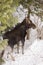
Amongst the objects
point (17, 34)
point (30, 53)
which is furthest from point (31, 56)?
point (17, 34)

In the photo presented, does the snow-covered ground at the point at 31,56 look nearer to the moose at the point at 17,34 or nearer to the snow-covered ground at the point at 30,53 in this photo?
the snow-covered ground at the point at 30,53

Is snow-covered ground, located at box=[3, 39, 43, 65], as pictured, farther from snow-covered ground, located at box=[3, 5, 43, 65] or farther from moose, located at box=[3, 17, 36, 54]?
moose, located at box=[3, 17, 36, 54]

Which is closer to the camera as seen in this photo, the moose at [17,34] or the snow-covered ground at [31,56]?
the snow-covered ground at [31,56]

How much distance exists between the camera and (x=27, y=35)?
17.6 feet

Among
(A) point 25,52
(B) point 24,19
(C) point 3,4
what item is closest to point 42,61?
(A) point 25,52

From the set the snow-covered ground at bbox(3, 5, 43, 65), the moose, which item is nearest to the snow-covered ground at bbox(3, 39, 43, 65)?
the snow-covered ground at bbox(3, 5, 43, 65)

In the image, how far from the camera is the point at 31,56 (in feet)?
16.7

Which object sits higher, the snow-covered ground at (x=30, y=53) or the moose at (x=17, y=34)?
the moose at (x=17, y=34)

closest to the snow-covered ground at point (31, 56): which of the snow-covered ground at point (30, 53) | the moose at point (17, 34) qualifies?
the snow-covered ground at point (30, 53)

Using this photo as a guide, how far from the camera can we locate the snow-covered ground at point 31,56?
4812mm

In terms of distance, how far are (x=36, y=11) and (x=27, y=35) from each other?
1070 millimetres

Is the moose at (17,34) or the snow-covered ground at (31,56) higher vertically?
the moose at (17,34)

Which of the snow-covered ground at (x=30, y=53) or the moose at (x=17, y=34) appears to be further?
the moose at (x=17, y=34)

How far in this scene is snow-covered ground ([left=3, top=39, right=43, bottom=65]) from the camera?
4812mm
